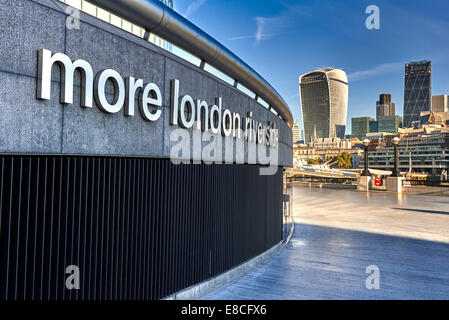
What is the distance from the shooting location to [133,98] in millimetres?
5055

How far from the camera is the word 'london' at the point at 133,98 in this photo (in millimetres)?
3988

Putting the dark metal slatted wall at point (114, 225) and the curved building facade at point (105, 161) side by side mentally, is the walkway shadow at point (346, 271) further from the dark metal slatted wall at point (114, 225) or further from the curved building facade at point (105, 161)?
the curved building facade at point (105, 161)

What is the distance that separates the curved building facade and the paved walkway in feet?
4.77

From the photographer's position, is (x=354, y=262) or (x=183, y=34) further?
(x=354, y=262)

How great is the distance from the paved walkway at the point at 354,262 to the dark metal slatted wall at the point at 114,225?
1.24m

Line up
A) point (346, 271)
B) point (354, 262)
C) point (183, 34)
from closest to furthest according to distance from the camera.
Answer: point (183, 34) < point (346, 271) < point (354, 262)

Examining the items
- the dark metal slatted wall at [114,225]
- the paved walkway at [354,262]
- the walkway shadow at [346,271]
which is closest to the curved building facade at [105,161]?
the dark metal slatted wall at [114,225]

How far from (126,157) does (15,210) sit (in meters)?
1.75

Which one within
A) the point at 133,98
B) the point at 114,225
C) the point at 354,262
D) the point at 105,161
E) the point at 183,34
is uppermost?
the point at 183,34

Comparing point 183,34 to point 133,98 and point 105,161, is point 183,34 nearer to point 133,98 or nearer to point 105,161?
point 133,98

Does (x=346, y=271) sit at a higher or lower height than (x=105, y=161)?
lower

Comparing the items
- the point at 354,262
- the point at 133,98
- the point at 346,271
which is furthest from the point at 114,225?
the point at 354,262

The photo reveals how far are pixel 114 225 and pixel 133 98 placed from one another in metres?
1.93
